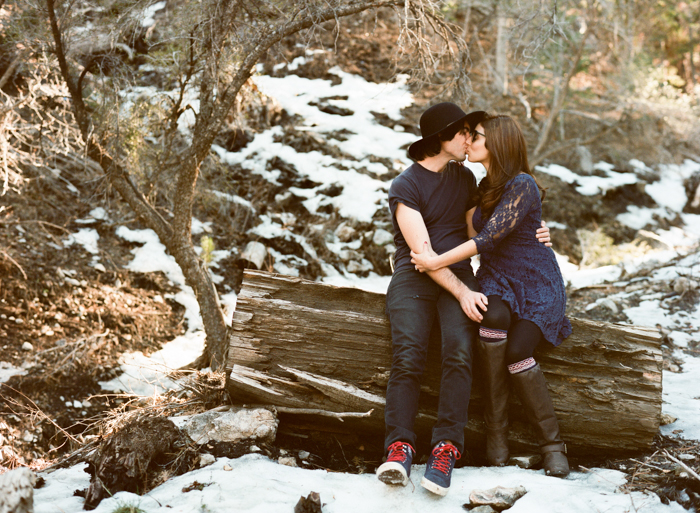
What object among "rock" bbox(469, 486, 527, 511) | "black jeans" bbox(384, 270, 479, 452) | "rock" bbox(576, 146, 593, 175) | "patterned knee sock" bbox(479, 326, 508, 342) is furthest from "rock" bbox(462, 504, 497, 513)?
"rock" bbox(576, 146, 593, 175)

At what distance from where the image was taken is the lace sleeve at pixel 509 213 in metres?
3.04

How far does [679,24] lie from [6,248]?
20195 millimetres

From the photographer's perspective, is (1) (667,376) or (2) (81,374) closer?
(1) (667,376)

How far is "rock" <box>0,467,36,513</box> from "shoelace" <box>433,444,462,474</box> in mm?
1904

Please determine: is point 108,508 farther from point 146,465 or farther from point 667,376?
point 667,376

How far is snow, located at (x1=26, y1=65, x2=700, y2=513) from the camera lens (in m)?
2.48

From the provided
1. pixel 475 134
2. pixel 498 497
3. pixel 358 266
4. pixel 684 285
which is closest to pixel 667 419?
pixel 498 497

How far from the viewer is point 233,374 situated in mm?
3168

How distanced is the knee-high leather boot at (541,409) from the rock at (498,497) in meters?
0.45

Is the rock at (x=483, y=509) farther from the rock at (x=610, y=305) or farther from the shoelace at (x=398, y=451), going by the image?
the rock at (x=610, y=305)

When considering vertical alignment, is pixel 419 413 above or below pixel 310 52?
below

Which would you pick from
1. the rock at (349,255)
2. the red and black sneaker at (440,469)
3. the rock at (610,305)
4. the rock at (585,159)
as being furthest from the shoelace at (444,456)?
the rock at (585,159)

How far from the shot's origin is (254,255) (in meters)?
7.39

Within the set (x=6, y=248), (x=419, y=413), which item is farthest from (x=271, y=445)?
(x=6, y=248)
